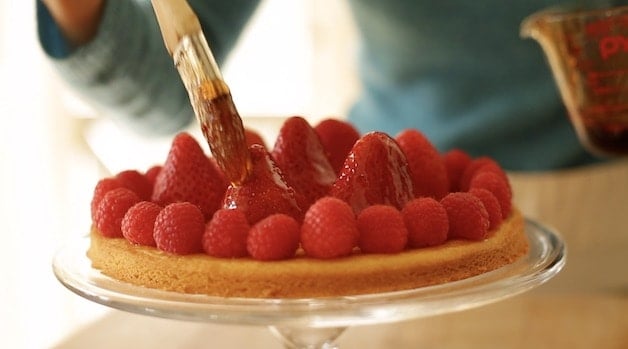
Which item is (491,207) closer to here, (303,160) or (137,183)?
(303,160)

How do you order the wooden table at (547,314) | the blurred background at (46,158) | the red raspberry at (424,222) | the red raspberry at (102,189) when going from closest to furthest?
the red raspberry at (424,222)
the red raspberry at (102,189)
the wooden table at (547,314)
the blurred background at (46,158)

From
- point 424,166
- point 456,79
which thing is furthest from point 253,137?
point 456,79

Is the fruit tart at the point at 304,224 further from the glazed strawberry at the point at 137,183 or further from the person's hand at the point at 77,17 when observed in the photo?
the person's hand at the point at 77,17

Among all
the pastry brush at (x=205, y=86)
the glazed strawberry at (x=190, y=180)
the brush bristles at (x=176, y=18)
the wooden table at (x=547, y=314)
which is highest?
the brush bristles at (x=176, y=18)

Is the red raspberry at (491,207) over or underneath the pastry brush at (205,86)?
underneath

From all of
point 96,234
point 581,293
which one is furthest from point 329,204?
point 581,293

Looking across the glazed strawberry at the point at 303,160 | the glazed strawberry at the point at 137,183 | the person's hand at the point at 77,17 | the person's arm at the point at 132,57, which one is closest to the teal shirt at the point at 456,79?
the person's arm at the point at 132,57
